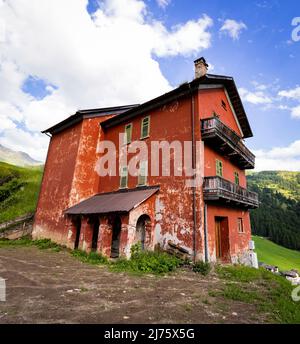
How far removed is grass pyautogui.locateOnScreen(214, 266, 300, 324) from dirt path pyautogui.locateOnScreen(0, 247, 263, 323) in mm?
461

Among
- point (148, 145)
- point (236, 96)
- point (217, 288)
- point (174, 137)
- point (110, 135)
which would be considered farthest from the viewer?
point (110, 135)

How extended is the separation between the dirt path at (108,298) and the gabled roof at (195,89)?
436 inches

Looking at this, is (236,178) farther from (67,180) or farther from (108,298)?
(108,298)

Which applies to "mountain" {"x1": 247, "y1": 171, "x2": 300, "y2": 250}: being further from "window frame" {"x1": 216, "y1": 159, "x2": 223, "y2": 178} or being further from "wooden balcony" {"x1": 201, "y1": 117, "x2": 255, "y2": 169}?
"window frame" {"x1": 216, "y1": 159, "x2": 223, "y2": 178}

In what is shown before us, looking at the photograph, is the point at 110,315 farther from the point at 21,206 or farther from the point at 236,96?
the point at 21,206

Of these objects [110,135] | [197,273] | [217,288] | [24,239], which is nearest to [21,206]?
[24,239]

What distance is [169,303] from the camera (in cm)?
674

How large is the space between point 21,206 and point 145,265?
19.3m

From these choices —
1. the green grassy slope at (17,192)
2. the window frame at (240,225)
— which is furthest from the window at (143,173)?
the green grassy slope at (17,192)

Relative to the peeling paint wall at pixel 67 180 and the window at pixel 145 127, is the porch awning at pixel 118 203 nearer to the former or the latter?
the peeling paint wall at pixel 67 180

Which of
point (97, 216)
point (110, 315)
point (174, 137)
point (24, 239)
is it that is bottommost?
point (110, 315)

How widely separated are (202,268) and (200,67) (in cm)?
1342

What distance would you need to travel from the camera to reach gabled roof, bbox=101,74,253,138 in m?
14.4

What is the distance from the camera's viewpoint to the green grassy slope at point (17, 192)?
23234 millimetres
